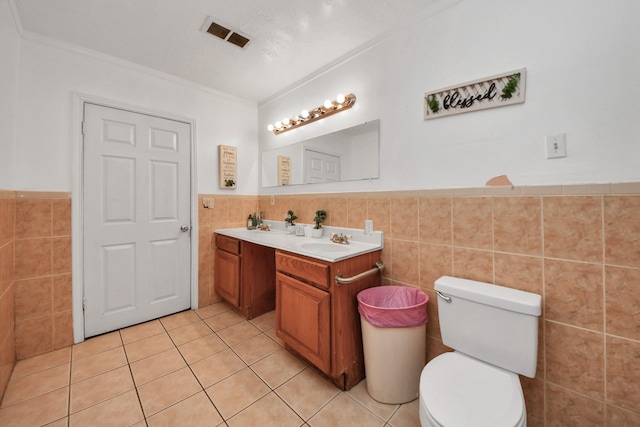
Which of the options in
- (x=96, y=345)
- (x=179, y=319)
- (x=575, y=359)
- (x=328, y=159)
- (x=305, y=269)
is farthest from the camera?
(x=179, y=319)

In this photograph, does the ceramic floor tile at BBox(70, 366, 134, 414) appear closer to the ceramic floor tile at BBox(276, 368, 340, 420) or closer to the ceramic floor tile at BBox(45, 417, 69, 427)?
the ceramic floor tile at BBox(45, 417, 69, 427)

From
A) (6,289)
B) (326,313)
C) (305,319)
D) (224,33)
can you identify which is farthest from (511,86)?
(6,289)

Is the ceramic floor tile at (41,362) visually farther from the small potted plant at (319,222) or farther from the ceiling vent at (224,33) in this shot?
the ceiling vent at (224,33)

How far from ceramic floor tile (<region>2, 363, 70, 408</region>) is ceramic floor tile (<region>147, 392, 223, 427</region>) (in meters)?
0.75

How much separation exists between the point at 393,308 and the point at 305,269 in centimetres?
56

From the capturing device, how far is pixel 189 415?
50.8 inches

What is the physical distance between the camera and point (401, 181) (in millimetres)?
1717

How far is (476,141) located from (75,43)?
9.58 ft

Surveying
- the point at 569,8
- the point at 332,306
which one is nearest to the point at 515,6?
the point at 569,8

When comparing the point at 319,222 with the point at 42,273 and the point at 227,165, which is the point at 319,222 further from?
the point at 42,273

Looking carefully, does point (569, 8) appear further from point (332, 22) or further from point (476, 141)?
point (332, 22)

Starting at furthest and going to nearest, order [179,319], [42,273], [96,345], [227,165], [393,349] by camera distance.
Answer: [227,165]
[179,319]
[96,345]
[42,273]
[393,349]

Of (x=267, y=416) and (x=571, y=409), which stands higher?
(x=571, y=409)

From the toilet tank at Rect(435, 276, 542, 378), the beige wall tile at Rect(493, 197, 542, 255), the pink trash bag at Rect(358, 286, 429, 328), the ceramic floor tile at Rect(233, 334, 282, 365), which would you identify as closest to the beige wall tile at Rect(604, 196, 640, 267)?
the beige wall tile at Rect(493, 197, 542, 255)
